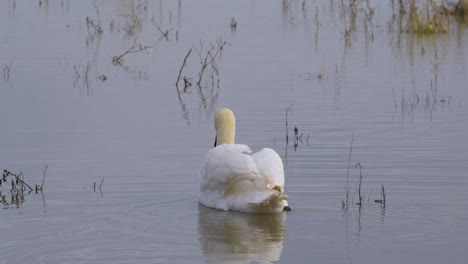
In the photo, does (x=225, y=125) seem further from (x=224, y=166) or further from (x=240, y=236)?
(x=240, y=236)

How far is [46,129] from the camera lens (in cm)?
1274

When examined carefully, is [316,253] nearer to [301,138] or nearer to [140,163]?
[140,163]

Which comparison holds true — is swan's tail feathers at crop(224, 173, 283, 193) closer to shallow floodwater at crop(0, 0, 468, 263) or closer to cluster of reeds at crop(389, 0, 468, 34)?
shallow floodwater at crop(0, 0, 468, 263)

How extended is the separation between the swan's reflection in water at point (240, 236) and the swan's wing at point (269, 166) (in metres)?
0.30

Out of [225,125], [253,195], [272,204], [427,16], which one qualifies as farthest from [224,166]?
[427,16]

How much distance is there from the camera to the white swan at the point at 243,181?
29.8ft

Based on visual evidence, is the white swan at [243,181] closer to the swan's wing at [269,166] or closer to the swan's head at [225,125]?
the swan's wing at [269,166]

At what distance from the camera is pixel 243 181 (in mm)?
9258

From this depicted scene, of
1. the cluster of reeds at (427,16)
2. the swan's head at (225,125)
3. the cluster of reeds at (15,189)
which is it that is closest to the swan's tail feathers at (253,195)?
the swan's head at (225,125)

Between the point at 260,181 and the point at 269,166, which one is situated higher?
the point at 269,166

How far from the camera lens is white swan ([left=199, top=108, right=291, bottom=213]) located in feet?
29.8

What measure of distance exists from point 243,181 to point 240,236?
681mm

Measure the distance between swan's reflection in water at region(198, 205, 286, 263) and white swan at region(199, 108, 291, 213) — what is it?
0.28ft

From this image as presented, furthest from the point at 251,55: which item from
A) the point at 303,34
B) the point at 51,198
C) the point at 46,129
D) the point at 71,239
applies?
the point at 71,239
